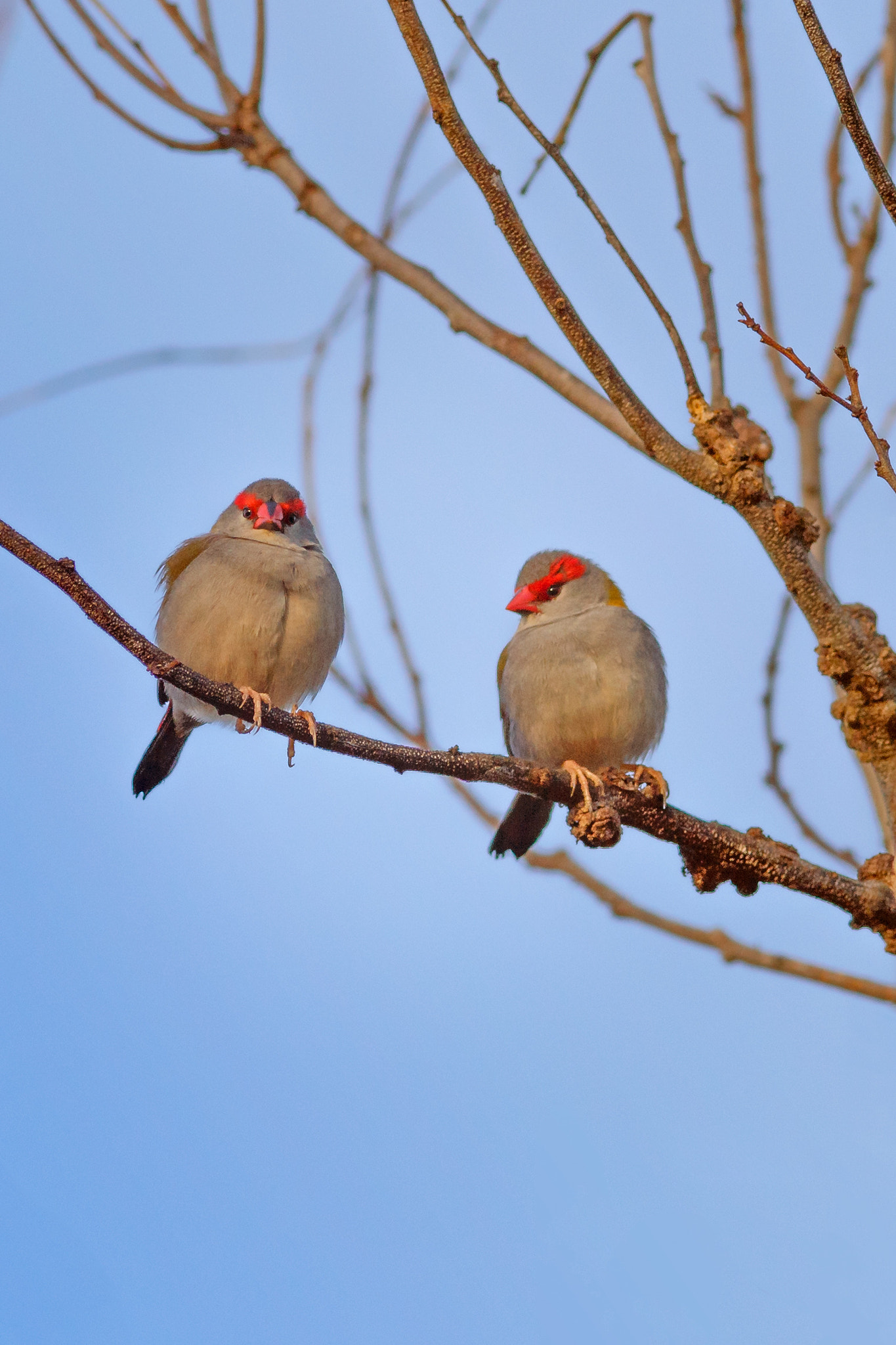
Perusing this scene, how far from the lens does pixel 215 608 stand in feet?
15.2

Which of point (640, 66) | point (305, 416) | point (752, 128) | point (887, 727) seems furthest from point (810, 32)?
point (305, 416)

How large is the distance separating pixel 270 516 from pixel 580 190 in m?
2.13

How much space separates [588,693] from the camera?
481 centimetres

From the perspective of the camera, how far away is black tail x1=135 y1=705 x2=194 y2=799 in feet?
17.0

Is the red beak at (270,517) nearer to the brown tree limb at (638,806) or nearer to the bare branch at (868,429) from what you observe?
the brown tree limb at (638,806)

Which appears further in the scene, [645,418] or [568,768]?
[568,768]

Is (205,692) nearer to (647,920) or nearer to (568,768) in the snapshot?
(568,768)

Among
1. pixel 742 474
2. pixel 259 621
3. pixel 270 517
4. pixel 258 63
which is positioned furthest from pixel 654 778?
pixel 258 63

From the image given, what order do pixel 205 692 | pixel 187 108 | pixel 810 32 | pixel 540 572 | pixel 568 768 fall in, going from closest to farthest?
pixel 810 32, pixel 205 692, pixel 568 768, pixel 187 108, pixel 540 572

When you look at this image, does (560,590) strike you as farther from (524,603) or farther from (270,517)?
(270,517)

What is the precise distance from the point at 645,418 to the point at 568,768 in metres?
1.06

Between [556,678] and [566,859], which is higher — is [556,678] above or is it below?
above

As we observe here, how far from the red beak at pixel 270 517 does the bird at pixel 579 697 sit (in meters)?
1.04

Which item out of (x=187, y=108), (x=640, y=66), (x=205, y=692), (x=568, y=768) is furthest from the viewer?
(x=187, y=108)
